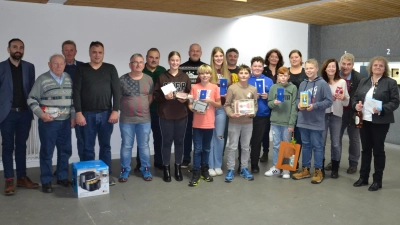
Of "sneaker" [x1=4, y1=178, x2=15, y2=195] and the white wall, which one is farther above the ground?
the white wall

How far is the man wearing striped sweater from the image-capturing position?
3908mm

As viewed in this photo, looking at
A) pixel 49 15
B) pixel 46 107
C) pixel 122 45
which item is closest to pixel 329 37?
pixel 122 45

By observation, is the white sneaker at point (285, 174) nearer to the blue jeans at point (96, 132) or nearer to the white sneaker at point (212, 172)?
the white sneaker at point (212, 172)

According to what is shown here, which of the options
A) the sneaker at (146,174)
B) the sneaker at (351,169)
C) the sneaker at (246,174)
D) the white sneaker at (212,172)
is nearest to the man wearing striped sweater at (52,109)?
the sneaker at (146,174)

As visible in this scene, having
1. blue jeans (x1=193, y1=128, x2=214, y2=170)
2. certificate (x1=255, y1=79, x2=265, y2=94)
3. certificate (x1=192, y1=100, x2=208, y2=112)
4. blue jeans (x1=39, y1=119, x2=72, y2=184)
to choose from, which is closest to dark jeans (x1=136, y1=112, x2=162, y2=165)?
blue jeans (x1=193, y1=128, x2=214, y2=170)

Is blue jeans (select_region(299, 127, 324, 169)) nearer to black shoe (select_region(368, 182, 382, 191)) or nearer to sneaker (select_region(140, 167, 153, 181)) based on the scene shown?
black shoe (select_region(368, 182, 382, 191))

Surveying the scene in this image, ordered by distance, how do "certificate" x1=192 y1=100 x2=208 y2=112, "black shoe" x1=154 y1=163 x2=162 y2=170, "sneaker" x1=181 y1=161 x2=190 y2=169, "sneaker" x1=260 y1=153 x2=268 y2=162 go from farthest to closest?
"sneaker" x1=260 y1=153 x2=268 y2=162 < "sneaker" x1=181 y1=161 x2=190 y2=169 < "black shoe" x1=154 y1=163 x2=162 y2=170 < "certificate" x1=192 y1=100 x2=208 y2=112

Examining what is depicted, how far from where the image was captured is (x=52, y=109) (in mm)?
3938

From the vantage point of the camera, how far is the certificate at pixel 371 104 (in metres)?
3.94

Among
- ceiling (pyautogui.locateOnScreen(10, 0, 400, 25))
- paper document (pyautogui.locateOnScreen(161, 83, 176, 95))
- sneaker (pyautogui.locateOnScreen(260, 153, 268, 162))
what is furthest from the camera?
sneaker (pyautogui.locateOnScreen(260, 153, 268, 162))

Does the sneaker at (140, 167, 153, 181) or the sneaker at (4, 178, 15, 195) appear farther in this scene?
the sneaker at (140, 167, 153, 181)

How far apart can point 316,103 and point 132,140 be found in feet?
7.17

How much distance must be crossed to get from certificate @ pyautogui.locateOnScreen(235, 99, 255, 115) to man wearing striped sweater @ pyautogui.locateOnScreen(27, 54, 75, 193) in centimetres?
184

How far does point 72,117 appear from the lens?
13.7 ft
